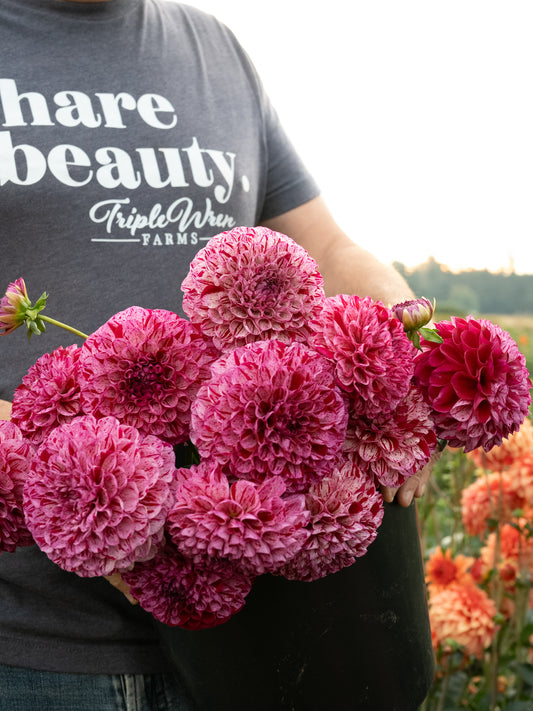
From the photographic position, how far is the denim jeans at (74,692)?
0.78m

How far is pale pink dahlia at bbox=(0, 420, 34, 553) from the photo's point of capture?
0.47m

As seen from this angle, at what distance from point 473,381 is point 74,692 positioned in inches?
24.1

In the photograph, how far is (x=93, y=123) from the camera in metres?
0.86

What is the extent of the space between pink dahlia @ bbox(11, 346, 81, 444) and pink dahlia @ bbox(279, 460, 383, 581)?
0.19 m

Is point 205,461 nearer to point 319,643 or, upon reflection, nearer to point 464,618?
point 319,643

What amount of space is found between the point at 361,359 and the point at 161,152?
57 cm

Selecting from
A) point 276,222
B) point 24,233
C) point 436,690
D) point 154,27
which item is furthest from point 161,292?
point 436,690

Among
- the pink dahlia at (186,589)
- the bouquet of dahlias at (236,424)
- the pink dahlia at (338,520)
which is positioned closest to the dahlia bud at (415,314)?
the bouquet of dahlias at (236,424)

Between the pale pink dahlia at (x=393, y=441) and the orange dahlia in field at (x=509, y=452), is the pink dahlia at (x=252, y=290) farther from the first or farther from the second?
the orange dahlia in field at (x=509, y=452)

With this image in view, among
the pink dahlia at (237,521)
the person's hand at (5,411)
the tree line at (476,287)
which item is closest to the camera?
the pink dahlia at (237,521)

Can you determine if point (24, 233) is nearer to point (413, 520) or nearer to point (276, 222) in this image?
point (276, 222)

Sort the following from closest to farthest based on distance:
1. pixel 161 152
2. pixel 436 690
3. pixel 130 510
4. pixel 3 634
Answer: pixel 130 510 → pixel 3 634 → pixel 161 152 → pixel 436 690

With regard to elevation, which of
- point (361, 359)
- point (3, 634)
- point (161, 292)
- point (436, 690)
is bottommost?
point (436, 690)

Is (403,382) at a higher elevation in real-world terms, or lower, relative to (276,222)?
higher
